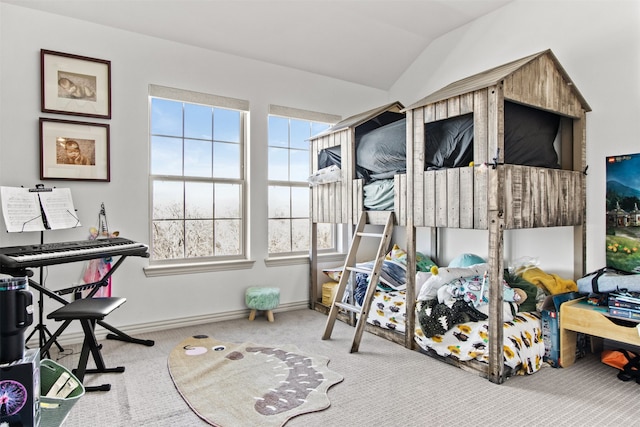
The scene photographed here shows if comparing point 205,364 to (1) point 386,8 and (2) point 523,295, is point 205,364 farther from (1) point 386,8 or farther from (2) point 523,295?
(1) point 386,8

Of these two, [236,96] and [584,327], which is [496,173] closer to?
[584,327]

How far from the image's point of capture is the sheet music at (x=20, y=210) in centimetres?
286

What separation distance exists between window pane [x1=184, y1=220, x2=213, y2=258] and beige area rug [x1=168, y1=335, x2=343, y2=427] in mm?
963

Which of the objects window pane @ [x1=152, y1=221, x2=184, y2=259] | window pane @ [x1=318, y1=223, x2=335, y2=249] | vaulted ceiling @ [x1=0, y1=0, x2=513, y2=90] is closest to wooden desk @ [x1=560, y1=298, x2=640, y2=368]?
window pane @ [x1=318, y1=223, x2=335, y2=249]

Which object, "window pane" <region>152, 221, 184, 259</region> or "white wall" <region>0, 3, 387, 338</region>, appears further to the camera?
"window pane" <region>152, 221, 184, 259</region>

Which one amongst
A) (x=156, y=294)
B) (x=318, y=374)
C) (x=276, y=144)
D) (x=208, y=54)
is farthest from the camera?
(x=276, y=144)

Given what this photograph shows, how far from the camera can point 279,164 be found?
14.8 feet

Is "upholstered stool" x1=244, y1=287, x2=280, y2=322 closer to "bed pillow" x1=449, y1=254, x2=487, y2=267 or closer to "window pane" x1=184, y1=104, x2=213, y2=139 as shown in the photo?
"window pane" x1=184, y1=104, x2=213, y2=139

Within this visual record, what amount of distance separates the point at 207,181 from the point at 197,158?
25 centimetres

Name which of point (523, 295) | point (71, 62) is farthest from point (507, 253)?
point (71, 62)

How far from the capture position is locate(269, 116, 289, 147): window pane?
4.45 meters

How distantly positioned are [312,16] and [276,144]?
139cm

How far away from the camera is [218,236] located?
4.09m

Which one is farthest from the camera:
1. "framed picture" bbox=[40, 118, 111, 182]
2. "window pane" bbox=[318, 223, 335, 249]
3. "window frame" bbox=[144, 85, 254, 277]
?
"window pane" bbox=[318, 223, 335, 249]
